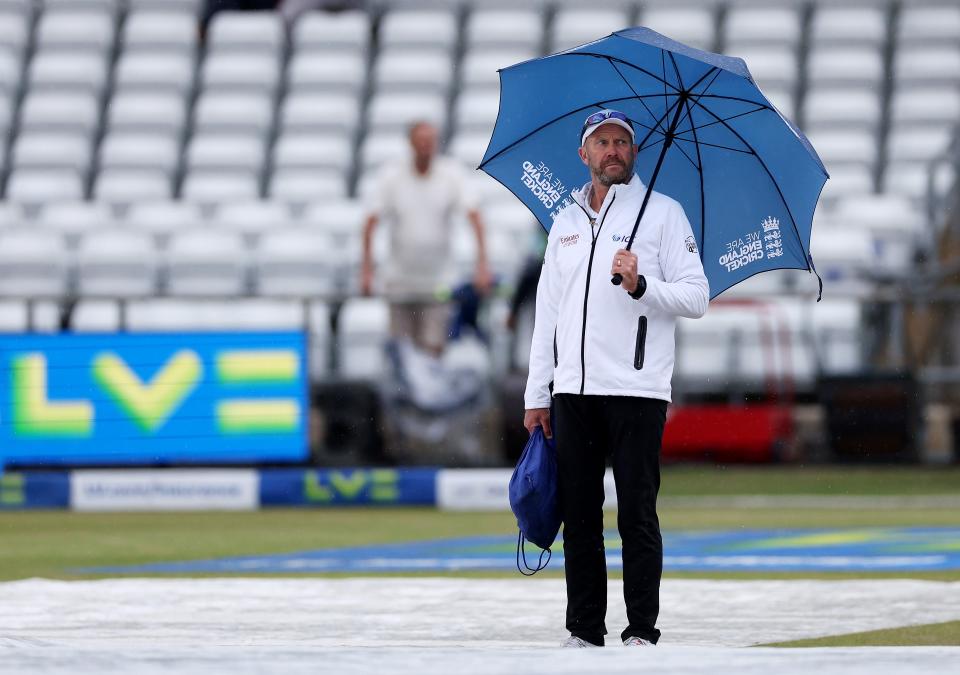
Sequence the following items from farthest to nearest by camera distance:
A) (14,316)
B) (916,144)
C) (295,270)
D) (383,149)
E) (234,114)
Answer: (234,114) → (383,149) → (916,144) → (295,270) → (14,316)

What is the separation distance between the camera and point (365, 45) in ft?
84.5

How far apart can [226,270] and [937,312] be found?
8391mm

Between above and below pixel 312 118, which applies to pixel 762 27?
above

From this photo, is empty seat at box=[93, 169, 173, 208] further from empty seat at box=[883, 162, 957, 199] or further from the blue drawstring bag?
the blue drawstring bag

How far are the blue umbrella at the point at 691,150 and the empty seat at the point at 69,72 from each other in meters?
19.3

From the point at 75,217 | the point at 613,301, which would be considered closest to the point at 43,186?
the point at 75,217

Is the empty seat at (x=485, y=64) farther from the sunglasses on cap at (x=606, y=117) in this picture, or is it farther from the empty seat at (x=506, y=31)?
the sunglasses on cap at (x=606, y=117)

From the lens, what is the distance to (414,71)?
80.9 feet

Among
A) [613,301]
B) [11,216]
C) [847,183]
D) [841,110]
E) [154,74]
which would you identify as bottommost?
[613,301]

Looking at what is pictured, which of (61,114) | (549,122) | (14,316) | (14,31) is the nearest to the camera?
(549,122)

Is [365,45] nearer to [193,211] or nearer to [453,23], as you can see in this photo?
[453,23]

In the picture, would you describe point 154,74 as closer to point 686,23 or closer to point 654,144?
point 686,23

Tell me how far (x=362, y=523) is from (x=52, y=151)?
13023mm

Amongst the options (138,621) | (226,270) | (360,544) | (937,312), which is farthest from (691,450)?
(138,621)
